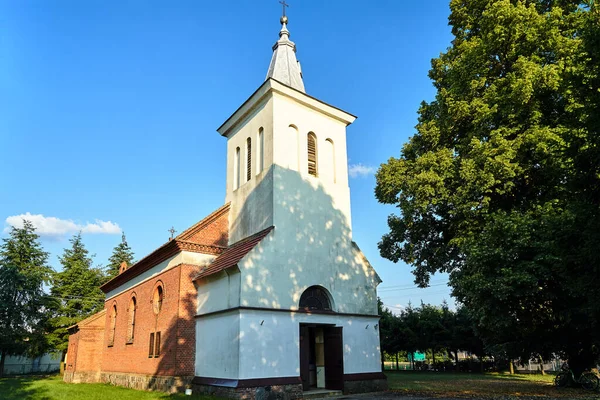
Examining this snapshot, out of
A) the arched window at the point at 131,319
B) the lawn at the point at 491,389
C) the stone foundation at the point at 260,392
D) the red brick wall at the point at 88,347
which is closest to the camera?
the stone foundation at the point at 260,392

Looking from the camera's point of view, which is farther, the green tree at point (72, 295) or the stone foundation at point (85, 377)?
the green tree at point (72, 295)

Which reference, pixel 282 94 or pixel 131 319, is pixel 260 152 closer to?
pixel 282 94

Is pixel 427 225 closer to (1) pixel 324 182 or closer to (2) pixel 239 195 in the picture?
(1) pixel 324 182

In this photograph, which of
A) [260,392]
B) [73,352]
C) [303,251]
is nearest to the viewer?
[260,392]

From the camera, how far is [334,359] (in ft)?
55.3

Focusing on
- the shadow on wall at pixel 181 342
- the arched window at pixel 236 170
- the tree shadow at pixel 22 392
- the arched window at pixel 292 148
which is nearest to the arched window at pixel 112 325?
the tree shadow at pixel 22 392

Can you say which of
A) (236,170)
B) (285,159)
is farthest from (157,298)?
(285,159)

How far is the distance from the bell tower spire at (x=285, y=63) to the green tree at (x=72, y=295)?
32.1 meters

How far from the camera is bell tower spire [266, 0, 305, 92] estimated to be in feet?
67.5

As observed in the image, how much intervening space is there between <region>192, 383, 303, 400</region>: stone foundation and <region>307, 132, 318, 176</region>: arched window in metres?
8.63

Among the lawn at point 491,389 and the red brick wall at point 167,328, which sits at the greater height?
the red brick wall at point 167,328

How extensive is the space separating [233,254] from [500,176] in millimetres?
10338

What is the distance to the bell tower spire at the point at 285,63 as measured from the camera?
2056 centimetres

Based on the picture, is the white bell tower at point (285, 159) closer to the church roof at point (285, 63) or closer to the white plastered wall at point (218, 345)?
the church roof at point (285, 63)
